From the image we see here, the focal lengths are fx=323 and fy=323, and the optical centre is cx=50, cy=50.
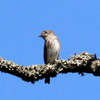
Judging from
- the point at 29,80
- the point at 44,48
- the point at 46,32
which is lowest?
the point at 29,80

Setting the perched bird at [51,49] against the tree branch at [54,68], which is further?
the perched bird at [51,49]

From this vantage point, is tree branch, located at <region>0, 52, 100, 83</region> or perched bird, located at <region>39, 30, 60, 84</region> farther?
perched bird, located at <region>39, 30, 60, 84</region>

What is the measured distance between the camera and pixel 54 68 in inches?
195

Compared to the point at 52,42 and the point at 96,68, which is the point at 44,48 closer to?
the point at 52,42

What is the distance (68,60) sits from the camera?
5.10 meters

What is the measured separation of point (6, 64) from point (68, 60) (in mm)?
1011

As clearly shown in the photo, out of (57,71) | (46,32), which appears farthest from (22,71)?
(46,32)

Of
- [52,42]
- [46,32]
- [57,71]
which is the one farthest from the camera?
[46,32]

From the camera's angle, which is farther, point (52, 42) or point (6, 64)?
point (52, 42)

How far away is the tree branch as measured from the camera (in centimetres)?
466

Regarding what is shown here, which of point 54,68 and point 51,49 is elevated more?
point 51,49

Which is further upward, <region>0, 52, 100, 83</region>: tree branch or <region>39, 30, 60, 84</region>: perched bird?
<region>39, 30, 60, 84</region>: perched bird

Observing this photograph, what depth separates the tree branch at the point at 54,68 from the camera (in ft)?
15.3

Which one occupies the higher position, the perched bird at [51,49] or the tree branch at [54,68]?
the perched bird at [51,49]
